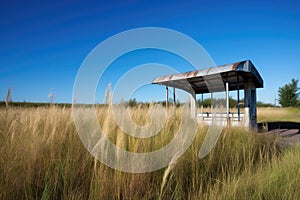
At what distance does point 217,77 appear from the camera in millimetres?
7387

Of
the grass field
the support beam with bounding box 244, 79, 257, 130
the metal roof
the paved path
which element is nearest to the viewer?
the grass field

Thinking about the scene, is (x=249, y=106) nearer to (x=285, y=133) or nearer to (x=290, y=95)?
(x=285, y=133)

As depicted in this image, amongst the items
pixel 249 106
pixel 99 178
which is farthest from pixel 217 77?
pixel 99 178

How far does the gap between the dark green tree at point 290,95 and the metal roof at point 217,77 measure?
110 feet

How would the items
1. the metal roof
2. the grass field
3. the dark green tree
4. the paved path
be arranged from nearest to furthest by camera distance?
the grass field → the paved path → the metal roof → the dark green tree

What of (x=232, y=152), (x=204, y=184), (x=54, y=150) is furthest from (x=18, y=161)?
(x=232, y=152)

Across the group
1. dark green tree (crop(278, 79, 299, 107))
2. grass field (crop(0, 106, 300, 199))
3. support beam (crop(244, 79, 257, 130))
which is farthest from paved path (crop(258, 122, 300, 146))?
dark green tree (crop(278, 79, 299, 107))

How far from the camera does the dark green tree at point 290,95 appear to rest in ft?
111

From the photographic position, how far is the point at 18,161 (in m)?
1.35

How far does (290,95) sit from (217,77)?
124ft

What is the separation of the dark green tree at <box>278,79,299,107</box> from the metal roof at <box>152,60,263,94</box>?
110 ft

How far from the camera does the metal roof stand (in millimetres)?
5859

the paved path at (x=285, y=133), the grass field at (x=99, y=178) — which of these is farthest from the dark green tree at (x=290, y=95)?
the grass field at (x=99, y=178)

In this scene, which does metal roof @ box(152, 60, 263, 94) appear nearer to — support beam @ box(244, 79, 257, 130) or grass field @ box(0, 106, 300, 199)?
support beam @ box(244, 79, 257, 130)
